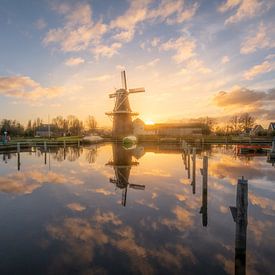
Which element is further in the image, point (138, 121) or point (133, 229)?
point (138, 121)

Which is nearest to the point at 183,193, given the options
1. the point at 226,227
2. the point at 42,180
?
the point at 226,227

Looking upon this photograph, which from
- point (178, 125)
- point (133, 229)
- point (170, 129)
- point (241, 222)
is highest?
point (178, 125)

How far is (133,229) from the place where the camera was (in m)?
8.22

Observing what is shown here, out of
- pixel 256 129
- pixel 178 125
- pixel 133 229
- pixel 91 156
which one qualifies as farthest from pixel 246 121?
pixel 133 229

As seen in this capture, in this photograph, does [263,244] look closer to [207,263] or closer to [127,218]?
[207,263]

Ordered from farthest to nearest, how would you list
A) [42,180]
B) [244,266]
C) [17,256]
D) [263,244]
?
[42,180], [263,244], [17,256], [244,266]

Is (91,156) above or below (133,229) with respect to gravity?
above

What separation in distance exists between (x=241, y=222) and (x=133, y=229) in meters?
3.71

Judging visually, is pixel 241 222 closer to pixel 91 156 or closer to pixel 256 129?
pixel 91 156

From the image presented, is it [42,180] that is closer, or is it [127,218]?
[127,218]

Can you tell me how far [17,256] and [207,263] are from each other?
5.15m

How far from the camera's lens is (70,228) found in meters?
8.33

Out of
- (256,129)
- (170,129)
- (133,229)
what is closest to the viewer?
(133,229)

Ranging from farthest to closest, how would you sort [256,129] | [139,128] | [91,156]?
[256,129], [139,128], [91,156]
